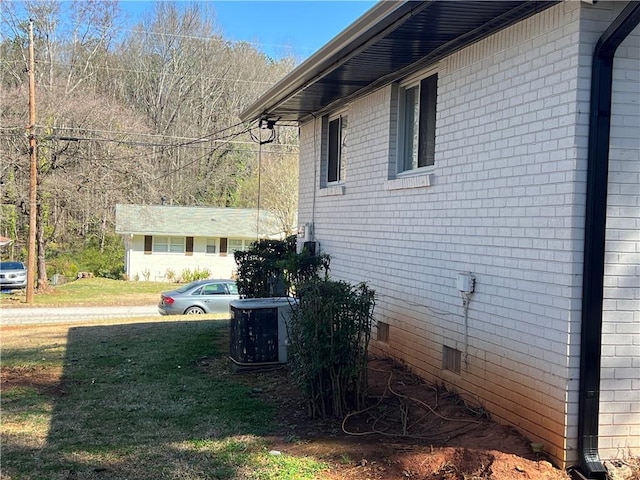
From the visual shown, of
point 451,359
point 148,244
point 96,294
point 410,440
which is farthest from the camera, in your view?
point 148,244

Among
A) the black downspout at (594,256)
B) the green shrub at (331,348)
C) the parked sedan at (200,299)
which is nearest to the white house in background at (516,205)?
the black downspout at (594,256)

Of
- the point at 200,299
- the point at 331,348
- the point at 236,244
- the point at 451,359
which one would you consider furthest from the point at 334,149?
the point at 236,244

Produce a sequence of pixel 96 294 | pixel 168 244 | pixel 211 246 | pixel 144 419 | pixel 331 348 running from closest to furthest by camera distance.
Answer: pixel 331 348, pixel 144 419, pixel 96 294, pixel 168 244, pixel 211 246

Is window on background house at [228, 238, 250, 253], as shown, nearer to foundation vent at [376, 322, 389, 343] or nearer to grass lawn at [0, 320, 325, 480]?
grass lawn at [0, 320, 325, 480]

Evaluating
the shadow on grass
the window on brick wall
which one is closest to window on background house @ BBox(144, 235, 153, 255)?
the shadow on grass

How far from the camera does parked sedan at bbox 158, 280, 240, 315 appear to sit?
17.9 metres

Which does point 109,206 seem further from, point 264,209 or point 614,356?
point 614,356

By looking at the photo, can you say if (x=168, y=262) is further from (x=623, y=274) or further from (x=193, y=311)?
(x=623, y=274)

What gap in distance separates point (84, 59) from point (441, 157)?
3718 cm

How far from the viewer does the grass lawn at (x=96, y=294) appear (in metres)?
25.1

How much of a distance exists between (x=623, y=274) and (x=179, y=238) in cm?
3271

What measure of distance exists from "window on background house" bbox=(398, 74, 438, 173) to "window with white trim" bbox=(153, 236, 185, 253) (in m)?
29.0

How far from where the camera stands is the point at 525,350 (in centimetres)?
493

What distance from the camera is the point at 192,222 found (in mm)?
35500
